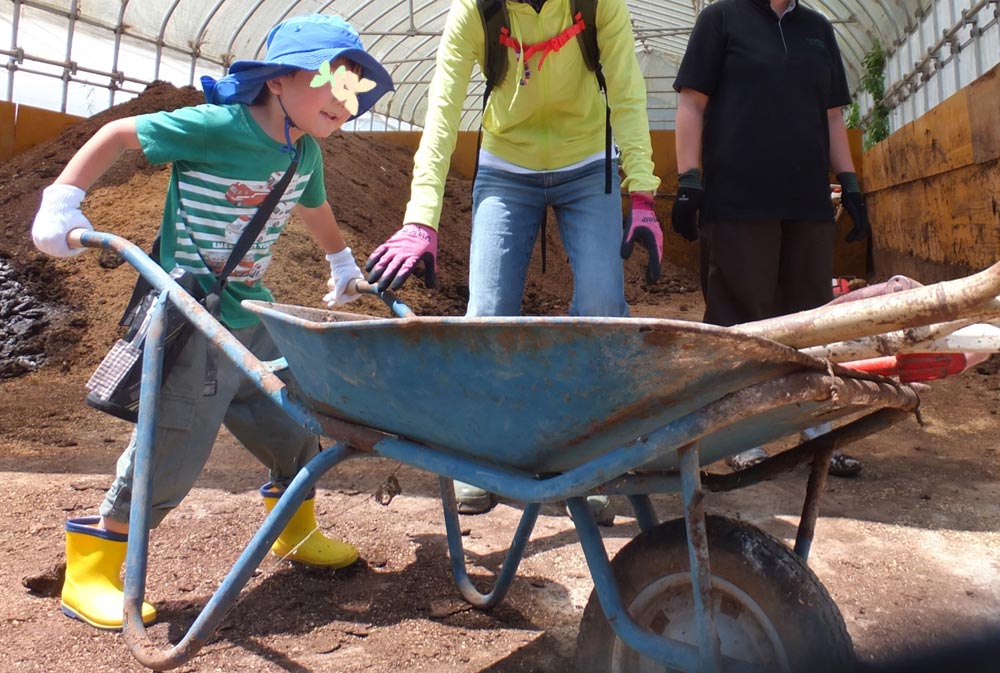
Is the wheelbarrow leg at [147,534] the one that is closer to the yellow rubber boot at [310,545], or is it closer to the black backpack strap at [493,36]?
the yellow rubber boot at [310,545]

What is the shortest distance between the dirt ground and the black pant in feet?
2.03

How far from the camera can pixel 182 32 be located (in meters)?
11.2

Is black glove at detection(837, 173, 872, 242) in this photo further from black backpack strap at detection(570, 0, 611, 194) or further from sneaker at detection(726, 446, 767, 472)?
black backpack strap at detection(570, 0, 611, 194)

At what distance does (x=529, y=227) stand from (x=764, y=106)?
0.98 m

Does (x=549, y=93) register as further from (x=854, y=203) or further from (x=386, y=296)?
(x=854, y=203)

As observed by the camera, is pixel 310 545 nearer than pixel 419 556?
Yes

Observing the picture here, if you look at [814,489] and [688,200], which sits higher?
[688,200]

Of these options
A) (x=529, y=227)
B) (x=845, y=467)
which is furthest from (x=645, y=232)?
Answer: (x=845, y=467)

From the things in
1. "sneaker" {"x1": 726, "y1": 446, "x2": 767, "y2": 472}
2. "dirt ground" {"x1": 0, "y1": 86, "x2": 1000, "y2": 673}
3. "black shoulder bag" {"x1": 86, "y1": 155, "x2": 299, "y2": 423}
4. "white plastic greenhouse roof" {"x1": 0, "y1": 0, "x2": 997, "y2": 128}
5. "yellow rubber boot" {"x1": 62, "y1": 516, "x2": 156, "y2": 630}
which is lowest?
"dirt ground" {"x1": 0, "y1": 86, "x2": 1000, "y2": 673}

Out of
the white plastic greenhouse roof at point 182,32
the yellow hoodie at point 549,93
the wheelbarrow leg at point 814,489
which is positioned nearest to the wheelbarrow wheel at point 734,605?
the wheelbarrow leg at point 814,489

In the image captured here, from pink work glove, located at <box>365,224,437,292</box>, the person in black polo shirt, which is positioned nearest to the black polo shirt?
the person in black polo shirt

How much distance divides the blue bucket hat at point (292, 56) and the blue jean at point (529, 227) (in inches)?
20.8

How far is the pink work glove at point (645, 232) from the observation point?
206 cm

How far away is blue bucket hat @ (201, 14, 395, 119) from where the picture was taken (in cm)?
196
